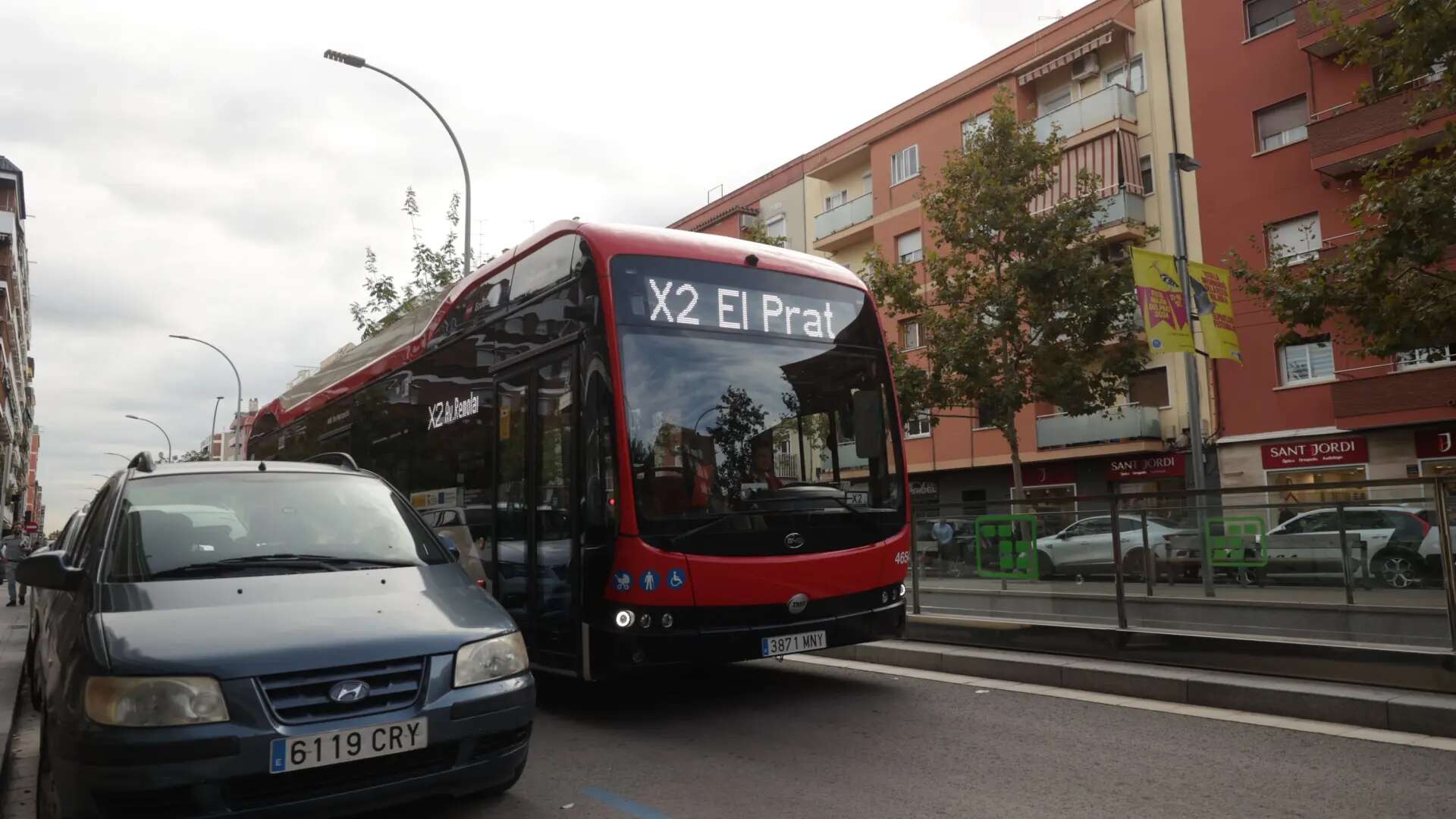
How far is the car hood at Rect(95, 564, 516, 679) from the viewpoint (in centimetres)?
367

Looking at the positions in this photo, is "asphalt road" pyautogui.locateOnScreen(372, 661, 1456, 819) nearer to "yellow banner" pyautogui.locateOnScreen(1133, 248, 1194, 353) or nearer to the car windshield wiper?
the car windshield wiper

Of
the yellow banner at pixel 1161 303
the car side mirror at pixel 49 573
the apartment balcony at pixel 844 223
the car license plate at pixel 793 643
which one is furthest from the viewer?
the apartment balcony at pixel 844 223

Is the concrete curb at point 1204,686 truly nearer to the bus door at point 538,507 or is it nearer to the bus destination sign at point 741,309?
the bus destination sign at point 741,309

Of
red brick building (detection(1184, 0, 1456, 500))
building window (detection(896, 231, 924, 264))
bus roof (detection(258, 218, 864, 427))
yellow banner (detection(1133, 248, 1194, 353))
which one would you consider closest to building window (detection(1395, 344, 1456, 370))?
red brick building (detection(1184, 0, 1456, 500))

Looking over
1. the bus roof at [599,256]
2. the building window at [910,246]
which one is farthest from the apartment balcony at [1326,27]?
the bus roof at [599,256]

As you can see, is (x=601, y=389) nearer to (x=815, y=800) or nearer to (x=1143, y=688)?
(x=815, y=800)

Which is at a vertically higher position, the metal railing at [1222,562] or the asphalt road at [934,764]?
the metal railing at [1222,562]

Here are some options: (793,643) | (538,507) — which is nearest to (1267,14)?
(793,643)

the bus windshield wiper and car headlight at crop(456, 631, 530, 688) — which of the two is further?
the bus windshield wiper

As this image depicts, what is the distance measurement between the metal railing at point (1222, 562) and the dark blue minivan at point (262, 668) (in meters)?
5.58

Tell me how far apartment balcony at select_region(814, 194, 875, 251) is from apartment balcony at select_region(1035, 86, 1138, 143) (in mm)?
8964

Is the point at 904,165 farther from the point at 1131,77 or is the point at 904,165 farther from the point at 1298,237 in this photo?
the point at 1298,237

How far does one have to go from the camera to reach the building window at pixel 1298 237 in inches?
982

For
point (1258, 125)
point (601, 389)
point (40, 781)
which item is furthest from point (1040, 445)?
point (40, 781)
